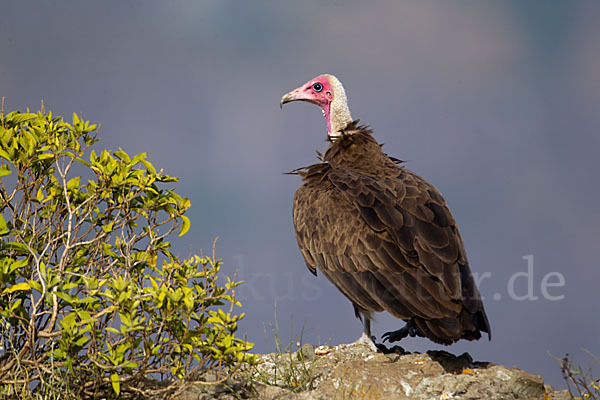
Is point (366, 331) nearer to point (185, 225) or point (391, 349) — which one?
point (391, 349)

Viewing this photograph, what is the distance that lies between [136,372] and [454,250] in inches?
148

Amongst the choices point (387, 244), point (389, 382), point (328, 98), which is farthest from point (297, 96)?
point (389, 382)

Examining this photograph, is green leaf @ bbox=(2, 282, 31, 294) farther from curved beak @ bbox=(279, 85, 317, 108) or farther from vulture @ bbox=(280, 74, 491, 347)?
curved beak @ bbox=(279, 85, 317, 108)

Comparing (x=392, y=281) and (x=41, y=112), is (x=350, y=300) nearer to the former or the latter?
(x=392, y=281)

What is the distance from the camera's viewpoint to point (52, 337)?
6090 millimetres

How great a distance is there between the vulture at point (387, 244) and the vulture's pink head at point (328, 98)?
4.00ft

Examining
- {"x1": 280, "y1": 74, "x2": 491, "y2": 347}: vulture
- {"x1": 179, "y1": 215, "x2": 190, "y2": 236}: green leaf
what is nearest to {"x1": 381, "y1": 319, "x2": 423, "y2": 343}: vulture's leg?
{"x1": 280, "y1": 74, "x2": 491, "y2": 347}: vulture

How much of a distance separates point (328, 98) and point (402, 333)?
419 centimetres

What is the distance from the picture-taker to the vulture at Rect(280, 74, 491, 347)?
7.19 m

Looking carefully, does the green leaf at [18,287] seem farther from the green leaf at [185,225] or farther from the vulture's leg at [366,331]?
the vulture's leg at [366,331]

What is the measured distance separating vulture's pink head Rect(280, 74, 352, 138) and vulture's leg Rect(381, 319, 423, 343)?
129 inches

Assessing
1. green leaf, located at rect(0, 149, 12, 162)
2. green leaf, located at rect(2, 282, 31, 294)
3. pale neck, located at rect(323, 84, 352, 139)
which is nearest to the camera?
green leaf, located at rect(2, 282, 31, 294)

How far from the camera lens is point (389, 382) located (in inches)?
275

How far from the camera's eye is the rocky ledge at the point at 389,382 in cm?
680
